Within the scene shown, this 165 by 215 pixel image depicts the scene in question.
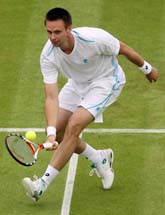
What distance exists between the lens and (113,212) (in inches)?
490

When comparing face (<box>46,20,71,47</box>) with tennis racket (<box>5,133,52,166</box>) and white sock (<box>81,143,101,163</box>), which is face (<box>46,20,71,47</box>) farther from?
white sock (<box>81,143,101,163</box>)

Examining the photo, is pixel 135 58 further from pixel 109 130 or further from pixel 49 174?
pixel 109 130

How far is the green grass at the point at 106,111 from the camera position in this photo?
1278 centimetres

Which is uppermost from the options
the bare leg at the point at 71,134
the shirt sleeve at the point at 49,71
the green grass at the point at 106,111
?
the shirt sleeve at the point at 49,71

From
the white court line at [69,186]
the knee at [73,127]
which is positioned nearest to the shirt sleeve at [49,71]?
the knee at [73,127]

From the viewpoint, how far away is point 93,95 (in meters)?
12.6

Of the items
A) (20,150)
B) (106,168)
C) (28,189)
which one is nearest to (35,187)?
(28,189)

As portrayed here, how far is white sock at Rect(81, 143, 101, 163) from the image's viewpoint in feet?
42.8

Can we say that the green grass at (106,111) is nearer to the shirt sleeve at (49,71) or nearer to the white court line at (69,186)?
the white court line at (69,186)

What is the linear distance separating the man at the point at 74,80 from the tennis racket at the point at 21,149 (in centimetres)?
27

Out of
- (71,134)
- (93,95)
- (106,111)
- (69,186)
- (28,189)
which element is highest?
(93,95)

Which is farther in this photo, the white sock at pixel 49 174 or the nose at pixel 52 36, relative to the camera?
the white sock at pixel 49 174

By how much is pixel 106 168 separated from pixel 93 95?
43.3 inches

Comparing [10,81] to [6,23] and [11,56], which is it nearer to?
[11,56]
